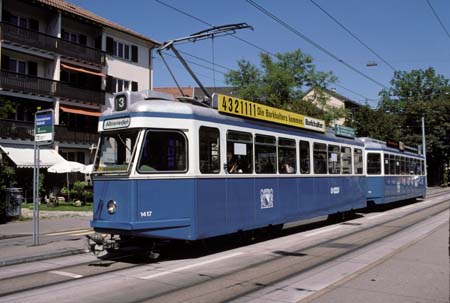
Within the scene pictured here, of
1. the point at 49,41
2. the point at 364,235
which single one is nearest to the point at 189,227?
the point at 364,235

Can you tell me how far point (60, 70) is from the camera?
3419 centimetres

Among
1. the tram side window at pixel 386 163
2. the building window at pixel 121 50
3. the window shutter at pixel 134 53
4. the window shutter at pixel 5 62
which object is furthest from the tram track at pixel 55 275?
the window shutter at pixel 134 53

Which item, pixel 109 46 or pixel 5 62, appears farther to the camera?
pixel 109 46

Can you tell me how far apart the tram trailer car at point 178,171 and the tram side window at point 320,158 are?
2786 millimetres

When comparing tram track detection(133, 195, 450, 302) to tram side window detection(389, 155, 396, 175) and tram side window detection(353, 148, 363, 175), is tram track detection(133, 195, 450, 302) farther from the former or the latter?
tram side window detection(389, 155, 396, 175)

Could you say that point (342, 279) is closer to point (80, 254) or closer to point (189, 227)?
point (189, 227)

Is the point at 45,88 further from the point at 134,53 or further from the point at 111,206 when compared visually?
the point at 111,206

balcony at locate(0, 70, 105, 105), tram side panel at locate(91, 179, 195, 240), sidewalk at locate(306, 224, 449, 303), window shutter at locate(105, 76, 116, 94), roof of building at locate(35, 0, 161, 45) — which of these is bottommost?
sidewalk at locate(306, 224, 449, 303)

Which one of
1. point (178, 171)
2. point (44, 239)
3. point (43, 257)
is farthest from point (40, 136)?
point (178, 171)

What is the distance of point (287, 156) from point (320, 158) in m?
2.36

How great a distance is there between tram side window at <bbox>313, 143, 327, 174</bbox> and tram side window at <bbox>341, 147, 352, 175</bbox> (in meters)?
1.76

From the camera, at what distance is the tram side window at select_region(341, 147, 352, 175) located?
661 inches

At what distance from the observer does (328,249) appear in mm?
10922

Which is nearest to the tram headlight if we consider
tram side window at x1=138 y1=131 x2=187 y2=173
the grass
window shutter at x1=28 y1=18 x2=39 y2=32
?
tram side window at x1=138 y1=131 x2=187 y2=173
